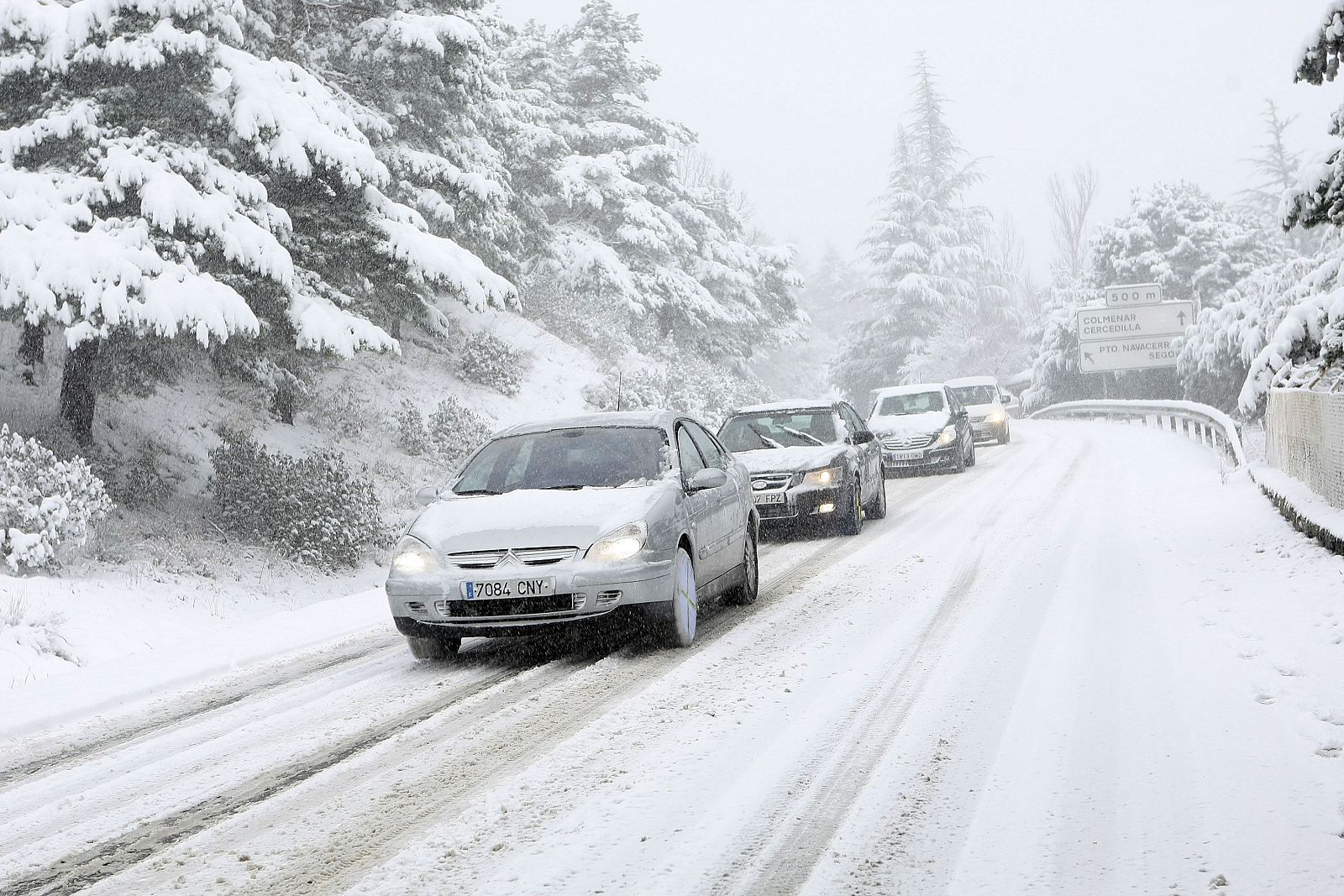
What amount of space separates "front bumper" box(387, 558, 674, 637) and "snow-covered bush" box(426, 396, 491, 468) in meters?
14.0

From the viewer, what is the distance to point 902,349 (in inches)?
2283

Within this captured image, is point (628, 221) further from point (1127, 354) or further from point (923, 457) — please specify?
point (1127, 354)

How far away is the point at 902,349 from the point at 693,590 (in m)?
51.5

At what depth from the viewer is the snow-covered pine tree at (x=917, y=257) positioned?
5741 centimetres

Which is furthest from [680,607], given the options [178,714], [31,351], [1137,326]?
[1137,326]

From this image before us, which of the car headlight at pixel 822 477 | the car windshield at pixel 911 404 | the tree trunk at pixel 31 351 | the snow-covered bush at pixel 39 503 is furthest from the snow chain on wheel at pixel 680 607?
the car windshield at pixel 911 404

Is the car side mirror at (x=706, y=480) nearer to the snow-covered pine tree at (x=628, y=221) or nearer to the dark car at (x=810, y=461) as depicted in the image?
the dark car at (x=810, y=461)

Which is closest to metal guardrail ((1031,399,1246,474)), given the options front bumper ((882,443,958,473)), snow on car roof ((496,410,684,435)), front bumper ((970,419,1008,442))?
front bumper ((970,419,1008,442))

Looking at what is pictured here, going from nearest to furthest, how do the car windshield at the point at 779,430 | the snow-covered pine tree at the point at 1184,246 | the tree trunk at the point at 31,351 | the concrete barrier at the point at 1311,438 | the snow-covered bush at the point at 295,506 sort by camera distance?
1. the concrete barrier at the point at 1311,438
2. the snow-covered bush at the point at 295,506
3. the car windshield at the point at 779,430
4. the tree trunk at the point at 31,351
5. the snow-covered pine tree at the point at 1184,246

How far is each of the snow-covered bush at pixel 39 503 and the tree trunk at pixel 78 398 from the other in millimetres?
2870

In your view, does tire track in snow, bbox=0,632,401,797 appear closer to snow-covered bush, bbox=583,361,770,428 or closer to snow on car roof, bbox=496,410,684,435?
snow on car roof, bbox=496,410,684,435

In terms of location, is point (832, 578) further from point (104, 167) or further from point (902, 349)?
point (902, 349)

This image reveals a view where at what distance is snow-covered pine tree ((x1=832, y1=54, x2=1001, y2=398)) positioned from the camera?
2260 inches

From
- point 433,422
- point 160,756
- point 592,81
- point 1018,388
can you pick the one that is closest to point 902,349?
point 1018,388
